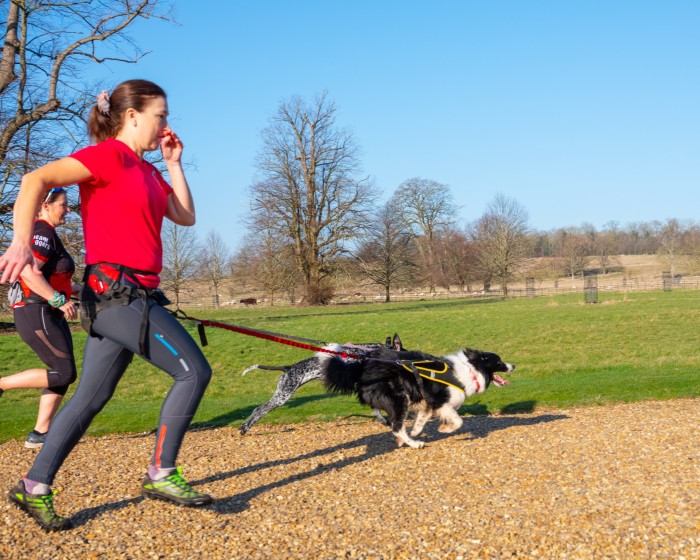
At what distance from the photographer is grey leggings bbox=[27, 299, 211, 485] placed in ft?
12.8

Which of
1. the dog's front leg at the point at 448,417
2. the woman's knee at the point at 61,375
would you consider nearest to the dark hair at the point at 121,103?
the woman's knee at the point at 61,375

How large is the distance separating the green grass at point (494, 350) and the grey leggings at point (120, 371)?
424 cm

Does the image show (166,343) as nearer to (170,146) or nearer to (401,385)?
(170,146)

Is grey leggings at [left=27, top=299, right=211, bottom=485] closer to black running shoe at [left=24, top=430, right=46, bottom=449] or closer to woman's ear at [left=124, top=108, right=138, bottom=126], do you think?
woman's ear at [left=124, top=108, right=138, bottom=126]

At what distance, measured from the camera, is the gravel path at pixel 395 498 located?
12.6 feet

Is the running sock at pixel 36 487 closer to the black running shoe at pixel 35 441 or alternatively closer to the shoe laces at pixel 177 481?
the shoe laces at pixel 177 481

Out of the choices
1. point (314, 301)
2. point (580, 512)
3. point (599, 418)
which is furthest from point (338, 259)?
point (580, 512)

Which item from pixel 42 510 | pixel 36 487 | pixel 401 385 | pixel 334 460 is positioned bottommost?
pixel 334 460

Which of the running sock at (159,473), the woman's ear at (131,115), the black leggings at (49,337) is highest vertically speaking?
the woman's ear at (131,115)

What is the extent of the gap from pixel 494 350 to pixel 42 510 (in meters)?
16.1

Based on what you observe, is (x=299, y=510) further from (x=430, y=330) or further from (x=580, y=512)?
(x=430, y=330)

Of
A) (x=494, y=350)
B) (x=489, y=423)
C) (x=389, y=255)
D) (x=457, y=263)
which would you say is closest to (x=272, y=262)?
(x=389, y=255)

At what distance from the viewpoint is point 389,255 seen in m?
60.5

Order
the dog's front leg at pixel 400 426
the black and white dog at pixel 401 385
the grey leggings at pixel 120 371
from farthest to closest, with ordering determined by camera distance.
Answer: the black and white dog at pixel 401 385 < the dog's front leg at pixel 400 426 < the grey leggings at pixel 120 371
